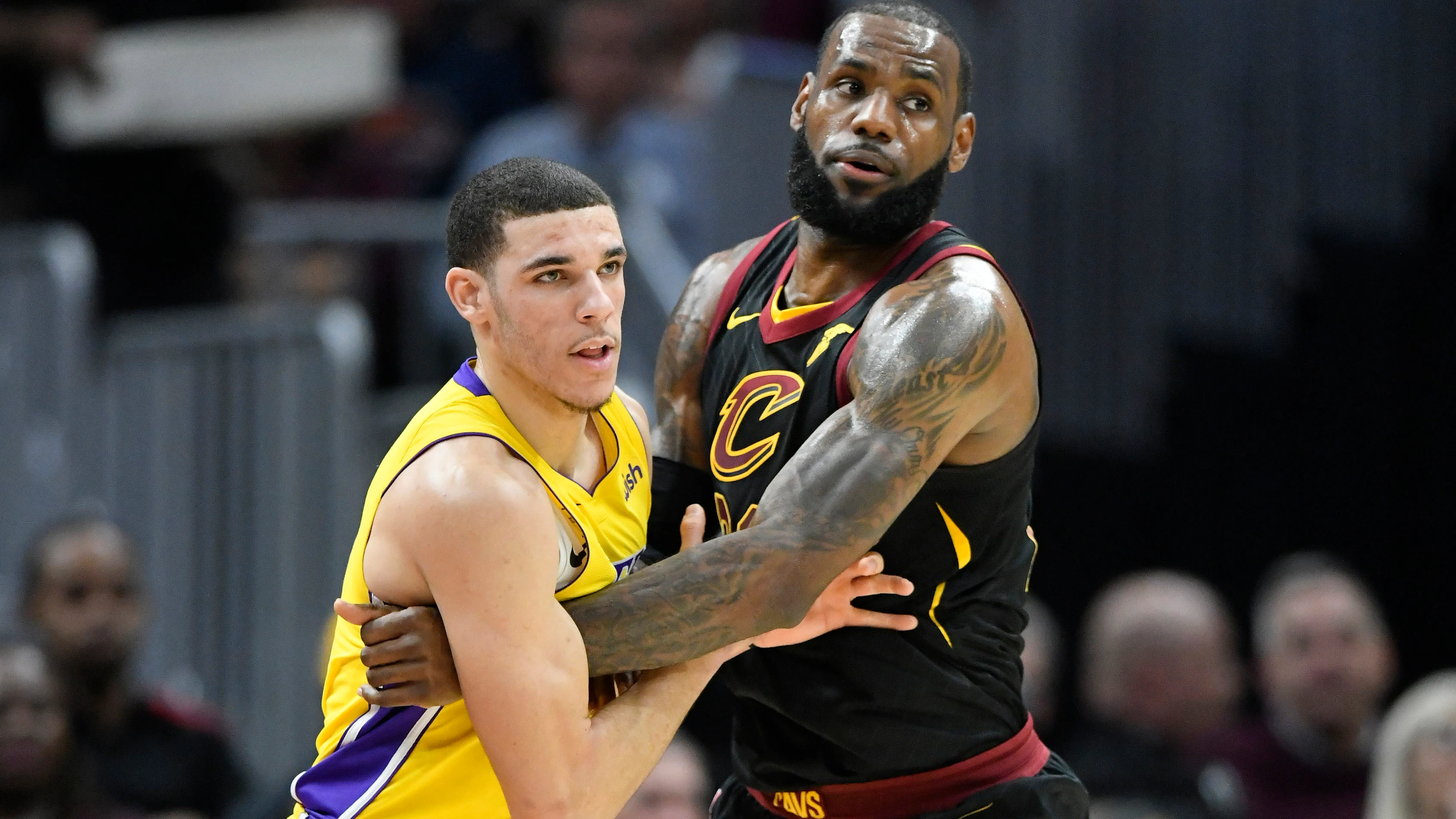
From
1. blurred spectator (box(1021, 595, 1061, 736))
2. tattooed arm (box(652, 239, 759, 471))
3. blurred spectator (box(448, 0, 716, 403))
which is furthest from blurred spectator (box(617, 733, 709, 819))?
tattooed arm (box(652, 239, 759, 471))

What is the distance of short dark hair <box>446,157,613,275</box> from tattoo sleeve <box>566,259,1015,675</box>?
66 centimetres

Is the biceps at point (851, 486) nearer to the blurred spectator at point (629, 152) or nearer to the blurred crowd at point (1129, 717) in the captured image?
A: the blurred crowd at point (1129, 717)

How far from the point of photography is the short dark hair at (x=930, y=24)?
3.91 m

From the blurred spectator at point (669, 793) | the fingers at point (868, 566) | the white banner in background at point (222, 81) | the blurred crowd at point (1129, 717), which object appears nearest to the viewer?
the fingers at point (868, 566)

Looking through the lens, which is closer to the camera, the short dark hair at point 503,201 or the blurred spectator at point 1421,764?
the short dark hair at point 503,201

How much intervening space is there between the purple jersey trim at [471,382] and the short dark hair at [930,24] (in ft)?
3.34

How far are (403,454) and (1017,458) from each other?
126 centimetres

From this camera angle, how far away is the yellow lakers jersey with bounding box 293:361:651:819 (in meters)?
3.55

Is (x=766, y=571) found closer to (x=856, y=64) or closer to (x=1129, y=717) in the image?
(x=856, y=64)

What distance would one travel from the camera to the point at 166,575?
25.1 ft

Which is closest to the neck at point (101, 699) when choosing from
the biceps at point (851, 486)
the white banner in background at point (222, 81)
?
the white banner in background at point (222, 81)

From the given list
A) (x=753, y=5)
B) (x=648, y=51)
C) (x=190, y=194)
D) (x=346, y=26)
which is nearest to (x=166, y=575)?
(x=190, y=194)

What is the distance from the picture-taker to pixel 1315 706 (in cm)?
716

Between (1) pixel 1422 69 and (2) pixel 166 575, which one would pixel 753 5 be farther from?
(2) pixel 166 575
